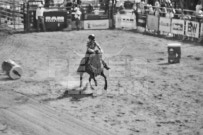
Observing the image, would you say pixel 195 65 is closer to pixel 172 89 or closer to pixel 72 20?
pixel 172 89

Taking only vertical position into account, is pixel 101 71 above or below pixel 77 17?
Answer: below

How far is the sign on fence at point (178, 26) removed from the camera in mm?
25562

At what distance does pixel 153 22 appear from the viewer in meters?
27.9

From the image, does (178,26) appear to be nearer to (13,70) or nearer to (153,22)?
(153,22)

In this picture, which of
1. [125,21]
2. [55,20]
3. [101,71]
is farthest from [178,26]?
[101,71]

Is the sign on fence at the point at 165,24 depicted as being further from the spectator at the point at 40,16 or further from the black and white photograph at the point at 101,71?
the spectator at the point at 40,16

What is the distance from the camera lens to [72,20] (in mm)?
30172

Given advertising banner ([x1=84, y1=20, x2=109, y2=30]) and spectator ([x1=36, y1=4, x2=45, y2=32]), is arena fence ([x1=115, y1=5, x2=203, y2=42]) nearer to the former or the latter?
advertising banner ([x1=84, y1=20, x2=109, y2=30])

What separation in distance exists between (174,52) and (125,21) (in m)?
11.2

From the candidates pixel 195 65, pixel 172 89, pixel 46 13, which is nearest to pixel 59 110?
pixel 172 89

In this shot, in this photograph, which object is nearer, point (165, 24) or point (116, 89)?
point (116, 89)

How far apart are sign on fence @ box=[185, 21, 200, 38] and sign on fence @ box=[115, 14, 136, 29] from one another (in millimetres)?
5732

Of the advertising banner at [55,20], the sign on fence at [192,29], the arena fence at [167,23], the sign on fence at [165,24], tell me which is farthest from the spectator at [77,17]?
the sign on fence at [192,29]

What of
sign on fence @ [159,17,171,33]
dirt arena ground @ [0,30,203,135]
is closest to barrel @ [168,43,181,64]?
dirt arena ground @ [0,30,203,135]
